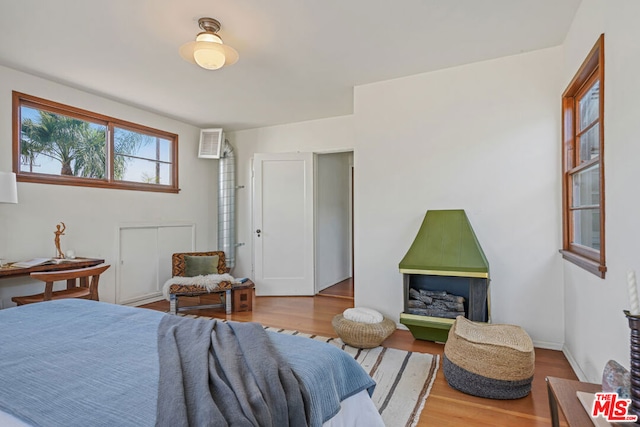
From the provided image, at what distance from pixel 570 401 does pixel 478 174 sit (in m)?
2.15

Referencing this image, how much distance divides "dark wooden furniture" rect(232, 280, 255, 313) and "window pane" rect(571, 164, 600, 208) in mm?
3267

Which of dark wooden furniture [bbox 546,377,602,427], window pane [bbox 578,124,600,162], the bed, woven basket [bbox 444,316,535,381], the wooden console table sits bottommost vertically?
woven basket [bbox 444,316,535,381]

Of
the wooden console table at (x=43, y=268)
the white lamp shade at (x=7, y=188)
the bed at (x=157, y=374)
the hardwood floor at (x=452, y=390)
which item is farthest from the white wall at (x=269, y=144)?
the bed at (x=157, y=374)

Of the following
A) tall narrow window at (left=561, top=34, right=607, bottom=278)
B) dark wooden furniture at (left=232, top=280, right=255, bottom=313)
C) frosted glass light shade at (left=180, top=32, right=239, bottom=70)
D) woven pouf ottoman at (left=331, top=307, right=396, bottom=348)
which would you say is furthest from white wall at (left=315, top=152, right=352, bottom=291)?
tall narrow window at (left=561, top=34, right=607, bottom=278)

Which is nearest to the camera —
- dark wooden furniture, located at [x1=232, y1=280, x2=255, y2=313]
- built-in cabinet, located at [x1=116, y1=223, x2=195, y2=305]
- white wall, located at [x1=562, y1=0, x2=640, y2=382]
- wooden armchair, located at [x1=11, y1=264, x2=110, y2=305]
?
white wall, located at [x1=562, y1=0, x2=640, y2=382]

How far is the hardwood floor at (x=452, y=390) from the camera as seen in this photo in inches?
72.2

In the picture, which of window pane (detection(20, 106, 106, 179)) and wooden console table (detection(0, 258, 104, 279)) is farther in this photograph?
window pane (detection(20, 106, 106, 179))

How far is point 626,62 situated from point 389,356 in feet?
7.52

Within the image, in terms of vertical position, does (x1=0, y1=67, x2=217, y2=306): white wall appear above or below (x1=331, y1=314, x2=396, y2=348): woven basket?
above

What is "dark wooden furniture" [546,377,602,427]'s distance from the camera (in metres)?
1.08

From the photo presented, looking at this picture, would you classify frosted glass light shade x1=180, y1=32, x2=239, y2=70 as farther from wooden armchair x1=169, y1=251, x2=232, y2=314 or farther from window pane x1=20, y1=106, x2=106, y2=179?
wooden armchair x1=169, y1=251, x2=232, y2=314

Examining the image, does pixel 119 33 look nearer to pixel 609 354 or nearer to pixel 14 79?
pixel 14 79

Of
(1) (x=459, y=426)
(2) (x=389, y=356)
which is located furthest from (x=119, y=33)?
(1) (x=459, y=426)

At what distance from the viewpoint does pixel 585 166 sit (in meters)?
2.27
